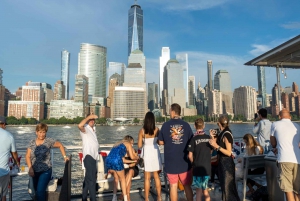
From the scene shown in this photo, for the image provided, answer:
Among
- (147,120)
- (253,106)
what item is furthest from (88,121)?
(253,106)

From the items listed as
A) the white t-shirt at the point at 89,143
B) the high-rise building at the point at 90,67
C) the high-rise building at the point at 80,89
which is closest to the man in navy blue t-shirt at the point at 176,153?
the white t-shirt at the point at 89,143

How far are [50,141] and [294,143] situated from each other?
12.9ft

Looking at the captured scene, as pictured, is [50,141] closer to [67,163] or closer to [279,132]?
[67,163]

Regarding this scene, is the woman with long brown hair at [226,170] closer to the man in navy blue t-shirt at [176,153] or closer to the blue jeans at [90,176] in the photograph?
the man in navy blue t-shirt at [176,153]

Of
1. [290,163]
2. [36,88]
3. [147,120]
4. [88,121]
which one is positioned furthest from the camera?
[36,88]

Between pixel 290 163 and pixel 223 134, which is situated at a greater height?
pixel 223 134

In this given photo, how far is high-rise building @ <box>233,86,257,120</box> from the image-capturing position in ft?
520

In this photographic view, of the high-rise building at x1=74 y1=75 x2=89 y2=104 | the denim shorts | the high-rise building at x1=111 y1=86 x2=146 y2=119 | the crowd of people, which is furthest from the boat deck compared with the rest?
the high-rise building at x1=74 y1=75 x2=89 y2=104

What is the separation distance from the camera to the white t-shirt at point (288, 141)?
3475 millimetres

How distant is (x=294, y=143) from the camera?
350 cm

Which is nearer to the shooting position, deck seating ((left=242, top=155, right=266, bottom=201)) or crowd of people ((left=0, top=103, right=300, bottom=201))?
crowd of people ((left=0, top=103, right=300, bottom=201))

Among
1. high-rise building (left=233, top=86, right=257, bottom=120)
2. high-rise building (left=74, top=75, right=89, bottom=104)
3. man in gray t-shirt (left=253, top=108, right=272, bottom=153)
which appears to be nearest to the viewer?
man in gray t-shirt (left=253, top=108, right=272, bottom=153)

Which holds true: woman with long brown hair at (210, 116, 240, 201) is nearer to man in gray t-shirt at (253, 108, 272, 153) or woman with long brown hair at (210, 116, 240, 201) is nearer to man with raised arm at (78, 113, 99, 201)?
man in gray t-shirt at (253, 108, 272, 153)

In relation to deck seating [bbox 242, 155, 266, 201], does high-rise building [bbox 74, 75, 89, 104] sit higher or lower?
higher
